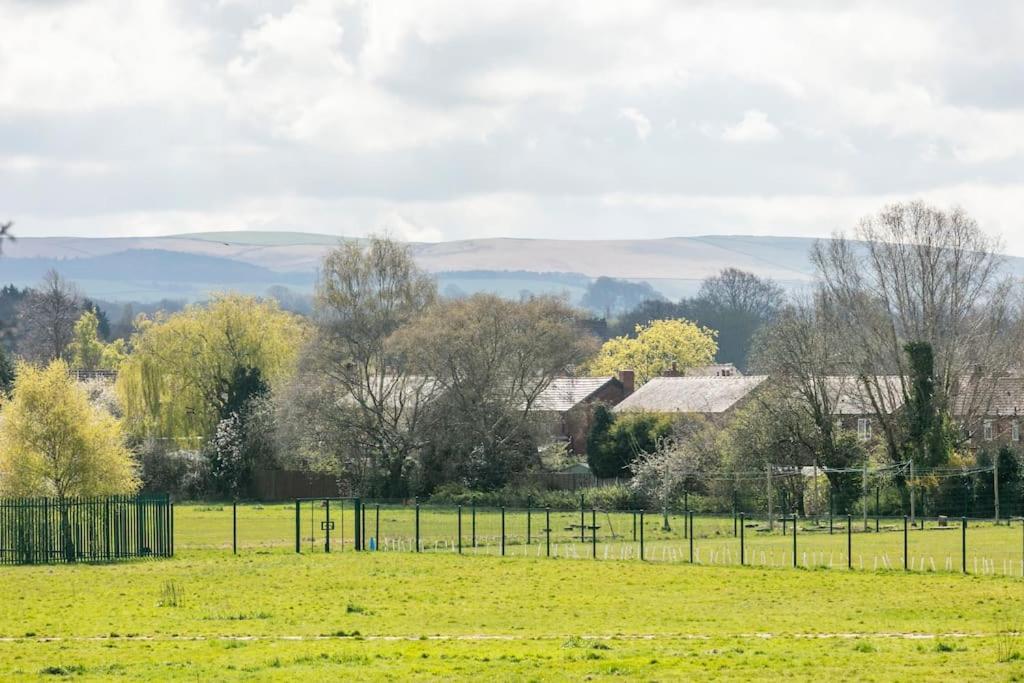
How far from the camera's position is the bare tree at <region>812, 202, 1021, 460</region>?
240ft

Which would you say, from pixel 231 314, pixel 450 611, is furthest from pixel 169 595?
pixel 231 314

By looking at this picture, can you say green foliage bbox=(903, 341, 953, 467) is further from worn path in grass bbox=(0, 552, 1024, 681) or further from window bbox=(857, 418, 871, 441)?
worn path in grass bbox=(0, 552, 1024, 681)

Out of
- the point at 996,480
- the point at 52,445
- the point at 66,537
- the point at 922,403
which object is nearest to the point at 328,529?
the point at 66,537

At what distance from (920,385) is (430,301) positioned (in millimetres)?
29930

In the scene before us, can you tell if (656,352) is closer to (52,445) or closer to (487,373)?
(487,373)

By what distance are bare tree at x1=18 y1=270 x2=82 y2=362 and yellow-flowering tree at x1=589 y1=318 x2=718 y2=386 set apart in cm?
4757

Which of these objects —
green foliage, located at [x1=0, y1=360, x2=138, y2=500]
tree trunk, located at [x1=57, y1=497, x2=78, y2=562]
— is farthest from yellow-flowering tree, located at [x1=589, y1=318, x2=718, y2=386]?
tree trunk, located at [x1=57, y1=497, x2=78, y2=562]

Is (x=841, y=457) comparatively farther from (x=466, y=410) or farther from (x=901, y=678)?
(x=901, y=678)

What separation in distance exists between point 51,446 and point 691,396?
49570mm

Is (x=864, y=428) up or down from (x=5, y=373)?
down

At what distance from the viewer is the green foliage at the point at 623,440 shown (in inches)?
3177

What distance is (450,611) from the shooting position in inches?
1168

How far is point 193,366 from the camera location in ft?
305

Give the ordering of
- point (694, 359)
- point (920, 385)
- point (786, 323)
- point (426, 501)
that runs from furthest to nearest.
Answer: point (694, 359), point (426, 501), point (786, 323), point (920, 385)
